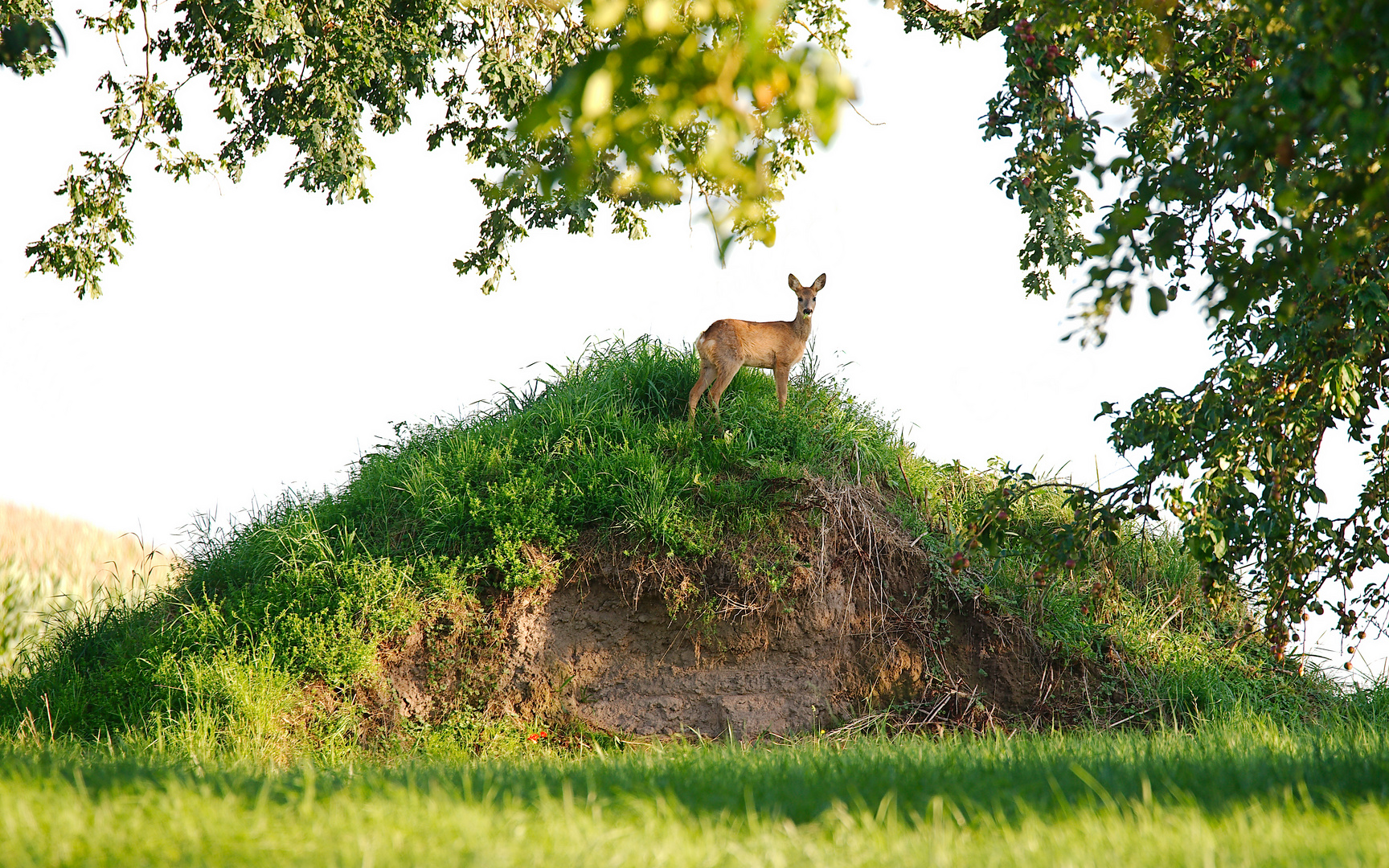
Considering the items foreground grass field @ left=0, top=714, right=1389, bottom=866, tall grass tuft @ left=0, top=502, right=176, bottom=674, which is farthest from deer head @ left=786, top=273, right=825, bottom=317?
tall grass tuft @ left=0, top=502, right=176, bottom=674

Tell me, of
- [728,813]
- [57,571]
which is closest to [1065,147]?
[728,813]

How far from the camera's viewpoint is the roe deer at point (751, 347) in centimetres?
986

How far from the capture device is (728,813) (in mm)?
4387

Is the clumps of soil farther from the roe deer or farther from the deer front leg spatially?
the roe deer

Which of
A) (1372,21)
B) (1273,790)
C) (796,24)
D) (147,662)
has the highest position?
(796,24)

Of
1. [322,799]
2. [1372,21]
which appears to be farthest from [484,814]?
[1372,21]

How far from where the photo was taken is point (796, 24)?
1016 cm

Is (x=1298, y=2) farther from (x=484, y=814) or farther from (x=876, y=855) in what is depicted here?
(x=484, y=814)

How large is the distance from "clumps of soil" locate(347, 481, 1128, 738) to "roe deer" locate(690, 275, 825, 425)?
1339 millimetres

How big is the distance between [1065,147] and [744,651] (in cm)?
524

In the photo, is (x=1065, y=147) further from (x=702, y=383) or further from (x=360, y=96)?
(x=360, y=96)

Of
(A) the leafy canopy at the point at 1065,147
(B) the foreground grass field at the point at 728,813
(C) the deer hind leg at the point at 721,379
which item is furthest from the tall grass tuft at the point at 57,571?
(C) the deer hind leg at the point at 721,379

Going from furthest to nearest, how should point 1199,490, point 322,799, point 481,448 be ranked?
point 481,448, point 1199,490, point 322,799

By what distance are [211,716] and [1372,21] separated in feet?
27.9
